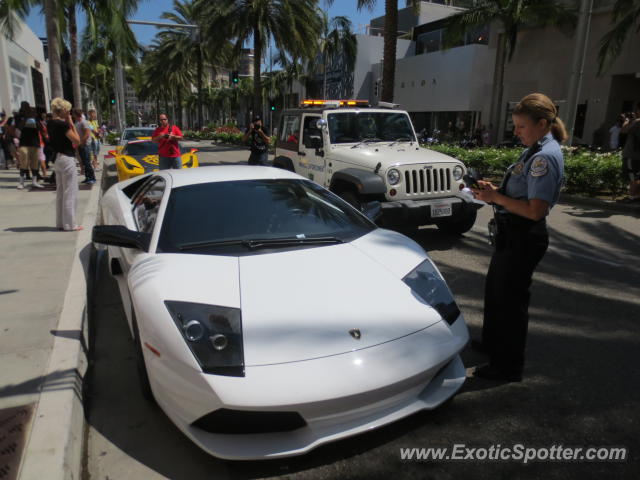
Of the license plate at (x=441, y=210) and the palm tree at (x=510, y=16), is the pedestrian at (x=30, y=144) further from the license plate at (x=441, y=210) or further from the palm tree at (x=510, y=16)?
the palm tree at (x=510, y=16)

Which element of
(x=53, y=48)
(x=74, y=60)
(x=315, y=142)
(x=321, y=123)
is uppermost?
(x=74, y=60)

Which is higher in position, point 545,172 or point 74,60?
point 74,60

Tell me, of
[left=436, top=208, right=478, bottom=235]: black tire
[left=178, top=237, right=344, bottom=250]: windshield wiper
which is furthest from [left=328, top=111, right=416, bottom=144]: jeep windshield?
[left=178, top=237, right=344, bottom=250]: windshield wiper

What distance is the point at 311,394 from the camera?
7.01 feet

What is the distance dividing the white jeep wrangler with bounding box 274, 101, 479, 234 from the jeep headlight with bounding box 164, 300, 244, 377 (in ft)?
12.4

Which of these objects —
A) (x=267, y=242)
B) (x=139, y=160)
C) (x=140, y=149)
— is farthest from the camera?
(x=140, y=149)

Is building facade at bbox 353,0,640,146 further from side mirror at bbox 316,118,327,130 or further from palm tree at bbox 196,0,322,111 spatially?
side mirror at bbox 316,118,327,130

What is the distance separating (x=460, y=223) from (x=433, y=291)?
4.26 metres

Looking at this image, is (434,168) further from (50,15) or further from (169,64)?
(169,64)

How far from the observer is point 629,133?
9.16m

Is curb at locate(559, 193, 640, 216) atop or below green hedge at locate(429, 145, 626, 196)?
below

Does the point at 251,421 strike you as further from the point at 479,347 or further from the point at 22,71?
the point at 22,71

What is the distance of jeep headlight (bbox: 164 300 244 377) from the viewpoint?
2229 mm

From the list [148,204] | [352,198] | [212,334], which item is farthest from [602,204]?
[212,334]
